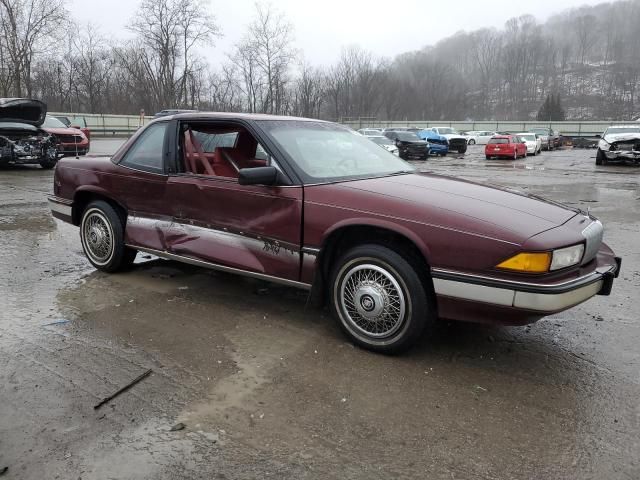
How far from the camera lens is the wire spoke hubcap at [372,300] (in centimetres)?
327

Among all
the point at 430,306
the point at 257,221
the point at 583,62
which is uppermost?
the point at 583,62

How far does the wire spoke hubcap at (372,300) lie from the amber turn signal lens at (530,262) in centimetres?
69

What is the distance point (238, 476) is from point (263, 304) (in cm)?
215

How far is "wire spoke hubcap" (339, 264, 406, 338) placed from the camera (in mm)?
3273

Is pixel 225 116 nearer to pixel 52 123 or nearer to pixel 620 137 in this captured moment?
pixel 52 123

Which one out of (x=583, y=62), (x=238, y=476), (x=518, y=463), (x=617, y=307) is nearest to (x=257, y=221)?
(x=238, y=476)

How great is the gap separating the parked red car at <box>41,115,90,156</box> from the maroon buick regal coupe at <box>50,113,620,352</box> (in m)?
13.6

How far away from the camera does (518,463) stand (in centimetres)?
235

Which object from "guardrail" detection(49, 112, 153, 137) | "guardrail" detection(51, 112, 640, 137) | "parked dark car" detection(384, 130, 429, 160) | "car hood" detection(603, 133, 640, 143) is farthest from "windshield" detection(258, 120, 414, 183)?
"guardrail" detection(49, 112, 153, 137)

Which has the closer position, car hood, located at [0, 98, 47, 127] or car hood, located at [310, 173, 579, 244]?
car hood, located at [310, 173, 579, 244]

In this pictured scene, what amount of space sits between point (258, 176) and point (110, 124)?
4876 cm

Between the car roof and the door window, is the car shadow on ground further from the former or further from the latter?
the car roof

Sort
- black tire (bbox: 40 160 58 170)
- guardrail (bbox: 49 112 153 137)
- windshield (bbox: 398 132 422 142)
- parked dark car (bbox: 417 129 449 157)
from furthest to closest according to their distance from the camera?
guardrail (bbox: 49 112 153 137) → parked dark car (bbox: 417 129 449 157) → windshield (bbox: 398 132 422 142) → black tire (bbox: 40 160 58 170)

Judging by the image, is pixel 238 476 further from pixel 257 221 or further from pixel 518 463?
pixel 257 221
